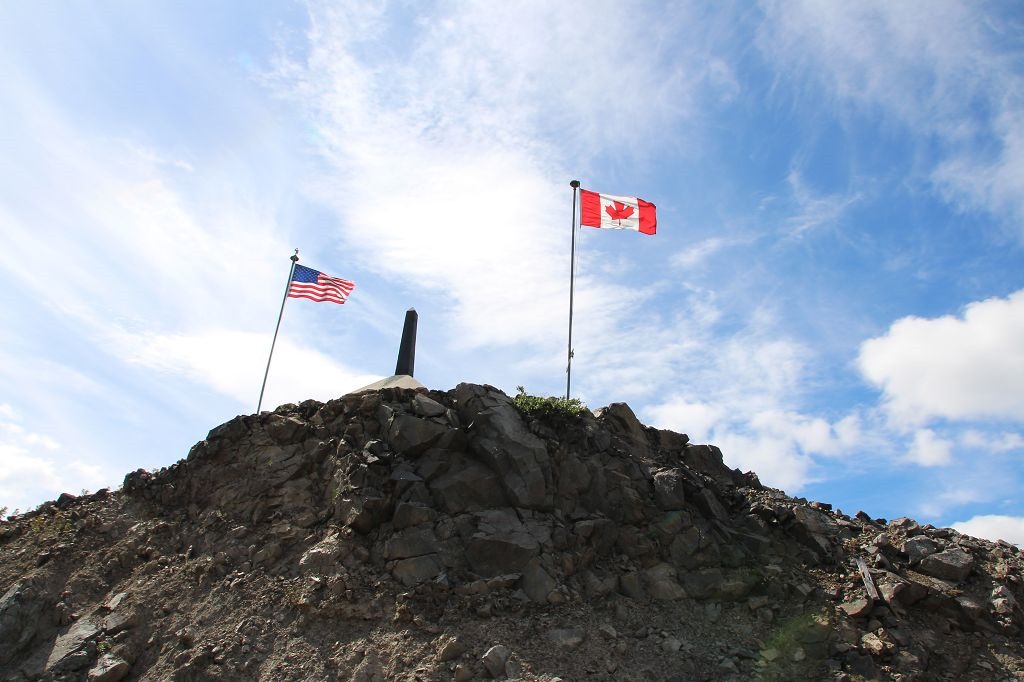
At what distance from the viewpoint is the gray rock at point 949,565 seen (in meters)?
17.2

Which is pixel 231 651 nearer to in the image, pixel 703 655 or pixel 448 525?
pixel 448 525

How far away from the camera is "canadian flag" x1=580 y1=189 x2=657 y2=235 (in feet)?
78.8

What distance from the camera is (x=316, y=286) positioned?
84.6 ft

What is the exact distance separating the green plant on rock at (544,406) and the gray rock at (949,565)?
9.79 metres

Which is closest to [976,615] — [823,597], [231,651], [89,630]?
[823,597]

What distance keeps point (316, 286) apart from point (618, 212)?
452 inches

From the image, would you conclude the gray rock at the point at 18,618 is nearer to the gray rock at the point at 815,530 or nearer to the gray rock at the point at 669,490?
the gray rock at the point at 669,490

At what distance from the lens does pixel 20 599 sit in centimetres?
1703

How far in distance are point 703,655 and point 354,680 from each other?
24.7ft

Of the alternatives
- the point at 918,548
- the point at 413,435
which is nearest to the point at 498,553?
the point at 413,435

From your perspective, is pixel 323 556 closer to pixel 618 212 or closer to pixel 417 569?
pixel 417 569

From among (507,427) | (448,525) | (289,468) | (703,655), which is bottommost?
(703,655)

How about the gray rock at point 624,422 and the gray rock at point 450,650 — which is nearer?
the gray rock at point 450,650

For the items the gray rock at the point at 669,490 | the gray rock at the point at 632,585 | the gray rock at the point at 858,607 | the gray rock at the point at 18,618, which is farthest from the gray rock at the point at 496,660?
the gray rock at the point at 18,618
